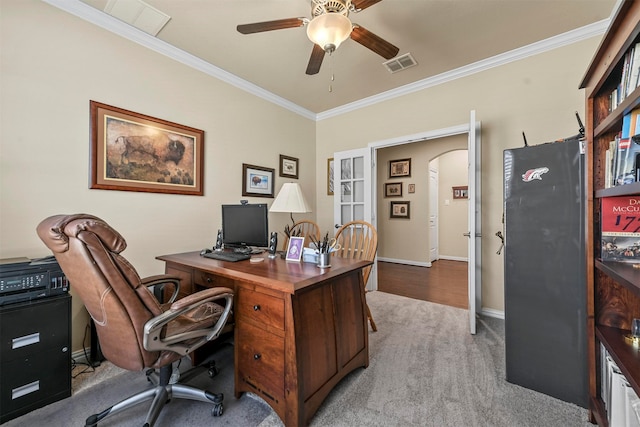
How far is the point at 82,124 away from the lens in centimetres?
210

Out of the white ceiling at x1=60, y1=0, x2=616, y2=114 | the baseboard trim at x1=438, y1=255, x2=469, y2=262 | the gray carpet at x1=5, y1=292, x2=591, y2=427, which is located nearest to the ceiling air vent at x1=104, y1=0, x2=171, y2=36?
the white ceiling at x1=60, y1=0, x2=616, y2=114

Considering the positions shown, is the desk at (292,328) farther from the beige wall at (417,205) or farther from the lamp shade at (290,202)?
the beige wall at (417,205)

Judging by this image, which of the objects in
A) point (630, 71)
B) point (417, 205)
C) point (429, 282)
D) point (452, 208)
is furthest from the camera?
point (452, 208)

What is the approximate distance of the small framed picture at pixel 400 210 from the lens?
577 centimetres

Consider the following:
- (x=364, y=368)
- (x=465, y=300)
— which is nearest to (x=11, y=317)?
(x=364, y=368)

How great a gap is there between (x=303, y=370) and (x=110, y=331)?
3.23 ft

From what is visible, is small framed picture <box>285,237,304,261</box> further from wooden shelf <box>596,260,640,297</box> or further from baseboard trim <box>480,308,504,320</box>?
baseboard trim <box>480,308,504,320</box>

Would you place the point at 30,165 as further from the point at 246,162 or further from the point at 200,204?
the point at 246,162

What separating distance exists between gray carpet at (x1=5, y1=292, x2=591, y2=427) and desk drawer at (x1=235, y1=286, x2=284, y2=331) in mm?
561

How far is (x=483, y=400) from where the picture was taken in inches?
62.6

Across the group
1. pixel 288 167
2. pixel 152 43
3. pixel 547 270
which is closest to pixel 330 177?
pixel 288 167

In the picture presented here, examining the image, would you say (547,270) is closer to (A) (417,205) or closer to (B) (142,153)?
(B) (142,153)

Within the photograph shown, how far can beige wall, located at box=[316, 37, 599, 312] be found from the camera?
8.14 feet

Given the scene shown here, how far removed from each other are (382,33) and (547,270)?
7.78ft
